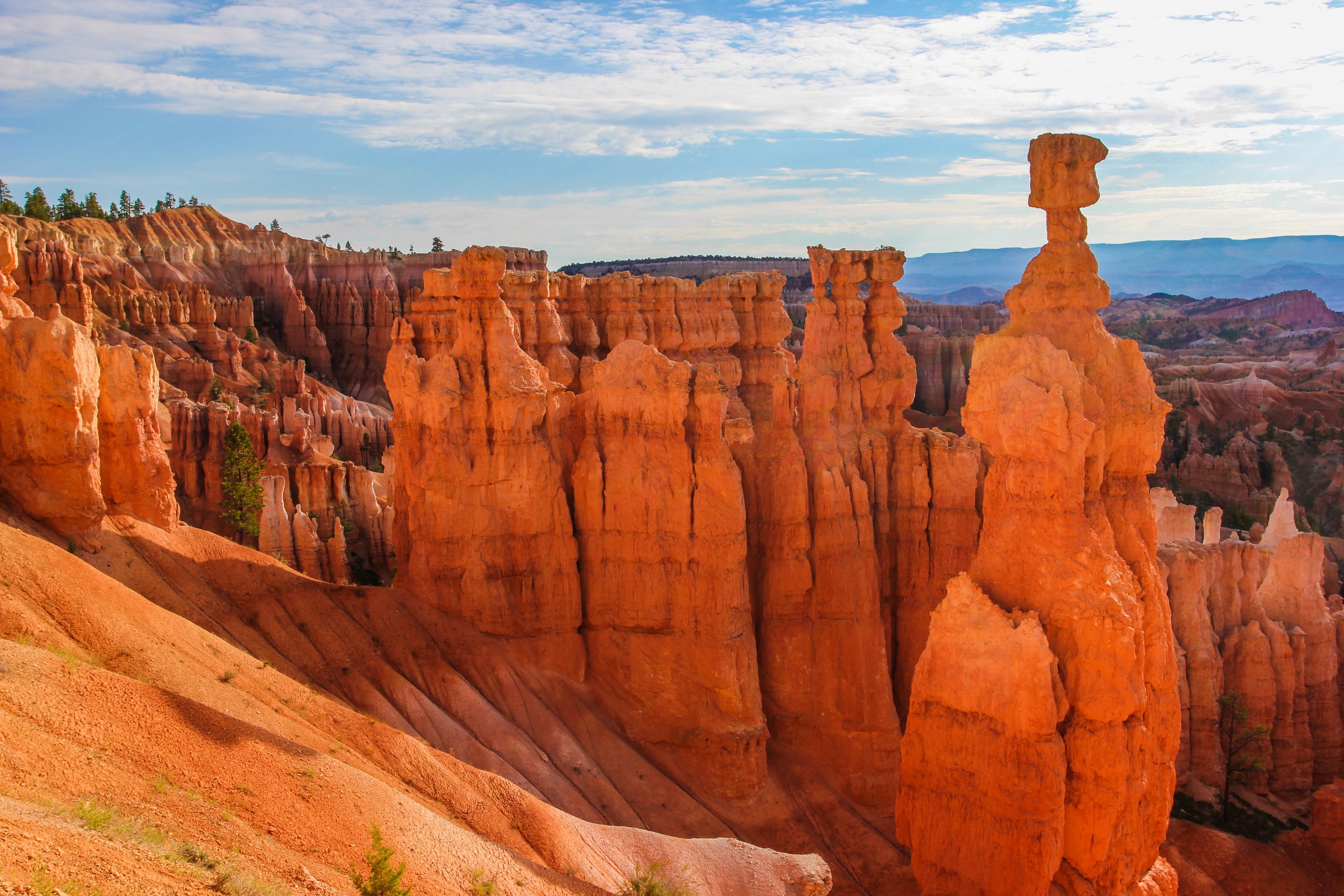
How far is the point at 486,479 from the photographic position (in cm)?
2297

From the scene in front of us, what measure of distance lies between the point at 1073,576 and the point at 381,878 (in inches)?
417

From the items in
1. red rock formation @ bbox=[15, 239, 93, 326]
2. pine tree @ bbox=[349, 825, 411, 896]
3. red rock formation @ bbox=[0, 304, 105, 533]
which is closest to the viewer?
pine tree @ bbox=[349, 825, 411, 896]

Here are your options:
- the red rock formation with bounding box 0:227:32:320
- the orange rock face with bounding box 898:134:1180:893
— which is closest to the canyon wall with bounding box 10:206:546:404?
the red rock formation with bounding box 0:227:32:320

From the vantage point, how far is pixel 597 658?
78.8ft

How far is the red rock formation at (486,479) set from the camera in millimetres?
22891

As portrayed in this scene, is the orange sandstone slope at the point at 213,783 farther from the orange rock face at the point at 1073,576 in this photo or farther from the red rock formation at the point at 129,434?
the orange rock face at the point at 1073,576

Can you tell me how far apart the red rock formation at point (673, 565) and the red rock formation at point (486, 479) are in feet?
2.86

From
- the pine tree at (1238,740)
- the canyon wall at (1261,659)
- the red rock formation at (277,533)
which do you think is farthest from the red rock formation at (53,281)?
the pine tree at (1238,740)

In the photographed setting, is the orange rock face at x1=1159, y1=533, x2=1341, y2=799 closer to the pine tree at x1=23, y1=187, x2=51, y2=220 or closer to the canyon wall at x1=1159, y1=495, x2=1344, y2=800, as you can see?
the canyon wall at x1=1159, y1=495, x2=1344, y2=800

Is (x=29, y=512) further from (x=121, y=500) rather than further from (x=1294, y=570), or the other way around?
(x=1294, y=570)

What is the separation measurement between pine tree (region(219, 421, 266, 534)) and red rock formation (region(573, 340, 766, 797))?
1242cm

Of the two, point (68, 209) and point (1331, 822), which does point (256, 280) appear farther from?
point (1331, 822)

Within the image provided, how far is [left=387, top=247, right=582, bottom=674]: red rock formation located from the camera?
22.9 m

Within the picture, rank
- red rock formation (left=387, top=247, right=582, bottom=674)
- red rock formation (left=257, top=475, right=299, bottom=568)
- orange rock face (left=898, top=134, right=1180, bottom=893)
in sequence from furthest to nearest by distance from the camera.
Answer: red rock formation (left=257, top=475, right=299, bottom=568)
red rock formation (left=387, top=247, right=582, bottom=674)
orange rock face (left=898, top=134, right=1180, bottom=893)
